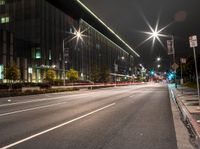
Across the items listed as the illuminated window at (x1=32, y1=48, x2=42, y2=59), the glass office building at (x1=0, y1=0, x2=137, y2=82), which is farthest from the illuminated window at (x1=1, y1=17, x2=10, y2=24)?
the illuminated window at (x1=32, y1=48, x2=42, y2=59)

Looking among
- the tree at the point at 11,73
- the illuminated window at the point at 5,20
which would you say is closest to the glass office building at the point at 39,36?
the illuminated window at the point at 5,20

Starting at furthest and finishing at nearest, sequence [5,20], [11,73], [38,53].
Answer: [5,20]
[38,53]
[11,73]

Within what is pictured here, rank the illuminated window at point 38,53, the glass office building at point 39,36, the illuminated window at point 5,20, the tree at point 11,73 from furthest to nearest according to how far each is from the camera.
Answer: the illuminated window at point 5,20 → the illuminated window at point 38,53 → the glass office building at point 39,36 → the tree at point 11,73

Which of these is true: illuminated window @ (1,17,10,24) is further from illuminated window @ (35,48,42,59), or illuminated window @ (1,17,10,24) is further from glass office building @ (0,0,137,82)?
illuminated window @ (35,48,42,59)

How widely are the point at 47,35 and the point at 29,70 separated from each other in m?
12.3

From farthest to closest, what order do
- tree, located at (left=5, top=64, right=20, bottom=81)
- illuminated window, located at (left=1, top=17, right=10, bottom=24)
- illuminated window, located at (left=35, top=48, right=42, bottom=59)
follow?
1. illuminated window, located at (left=1, top=17, right=10, bottom=24)
2. illuminated window, located at (left=35, top=48, right=42, bottom=59)
3. tree, located at (left=5, top=64, right=20, bottom=81)

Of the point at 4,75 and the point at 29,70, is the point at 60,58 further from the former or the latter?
the point at 4,75

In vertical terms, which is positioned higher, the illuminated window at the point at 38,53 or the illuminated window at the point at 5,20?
the illuminated window at the point at 5,20

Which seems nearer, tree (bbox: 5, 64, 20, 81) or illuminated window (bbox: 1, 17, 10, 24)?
tree (bbox: 5, 64, 20, 81)

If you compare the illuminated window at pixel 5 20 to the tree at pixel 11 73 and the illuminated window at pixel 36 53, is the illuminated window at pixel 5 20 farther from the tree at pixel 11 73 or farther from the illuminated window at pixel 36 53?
the tree at pixel 11 73

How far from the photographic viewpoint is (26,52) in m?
67.6

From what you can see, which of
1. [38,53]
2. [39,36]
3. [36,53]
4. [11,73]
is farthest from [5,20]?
[11,73]

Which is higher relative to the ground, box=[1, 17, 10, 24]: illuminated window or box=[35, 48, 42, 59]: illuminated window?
box=[1, 17, 10, 24]: illuminated window

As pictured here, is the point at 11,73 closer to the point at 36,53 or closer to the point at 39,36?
the point at 36,53
